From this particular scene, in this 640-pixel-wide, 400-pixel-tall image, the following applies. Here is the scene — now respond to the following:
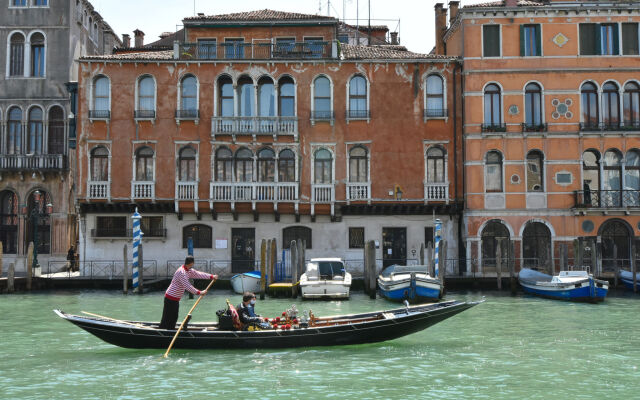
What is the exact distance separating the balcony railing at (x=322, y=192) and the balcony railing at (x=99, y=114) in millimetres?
7720

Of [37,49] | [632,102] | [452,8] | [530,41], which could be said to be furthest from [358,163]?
[37,49]

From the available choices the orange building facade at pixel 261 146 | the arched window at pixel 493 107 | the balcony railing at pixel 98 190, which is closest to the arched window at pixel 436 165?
the orange building facade at pixel 261 146

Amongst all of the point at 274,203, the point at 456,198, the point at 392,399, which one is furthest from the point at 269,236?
the point at 392,399

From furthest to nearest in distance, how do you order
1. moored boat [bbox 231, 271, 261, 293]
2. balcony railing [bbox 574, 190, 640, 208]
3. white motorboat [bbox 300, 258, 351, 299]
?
1. balcony railing [bbox 574, 190, 640, 208]
2. moored boat [bbox 231, 271, 261, 293]
3. white motorboat [bbox 300, 258, 351, 299]

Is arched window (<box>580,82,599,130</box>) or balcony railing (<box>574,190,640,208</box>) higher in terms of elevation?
arched window (<box>580,82,599,130</box>)

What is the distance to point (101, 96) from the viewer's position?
2542 centimetres

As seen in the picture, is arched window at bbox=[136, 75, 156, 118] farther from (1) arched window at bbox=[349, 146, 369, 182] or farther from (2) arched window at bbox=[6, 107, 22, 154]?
(1) arched window at bbox=[349, 146, 369, 182]

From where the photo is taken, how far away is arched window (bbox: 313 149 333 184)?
2531cm

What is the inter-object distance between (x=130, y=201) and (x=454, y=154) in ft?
37.8

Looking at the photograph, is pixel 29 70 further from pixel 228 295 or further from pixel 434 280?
pixel 434 280

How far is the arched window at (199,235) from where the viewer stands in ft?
83.0

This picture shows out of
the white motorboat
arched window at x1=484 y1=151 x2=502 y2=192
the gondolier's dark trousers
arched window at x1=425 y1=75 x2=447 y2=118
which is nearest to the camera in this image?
the gondolier's dark trousers

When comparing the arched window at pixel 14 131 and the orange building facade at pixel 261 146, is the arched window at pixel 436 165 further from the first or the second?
the arched window at pixel 14 131

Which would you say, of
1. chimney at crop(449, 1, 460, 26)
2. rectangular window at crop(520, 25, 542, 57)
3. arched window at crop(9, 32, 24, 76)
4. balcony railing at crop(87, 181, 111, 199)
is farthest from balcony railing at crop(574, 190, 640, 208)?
arched window at crop(9, 32, 24, 76)
